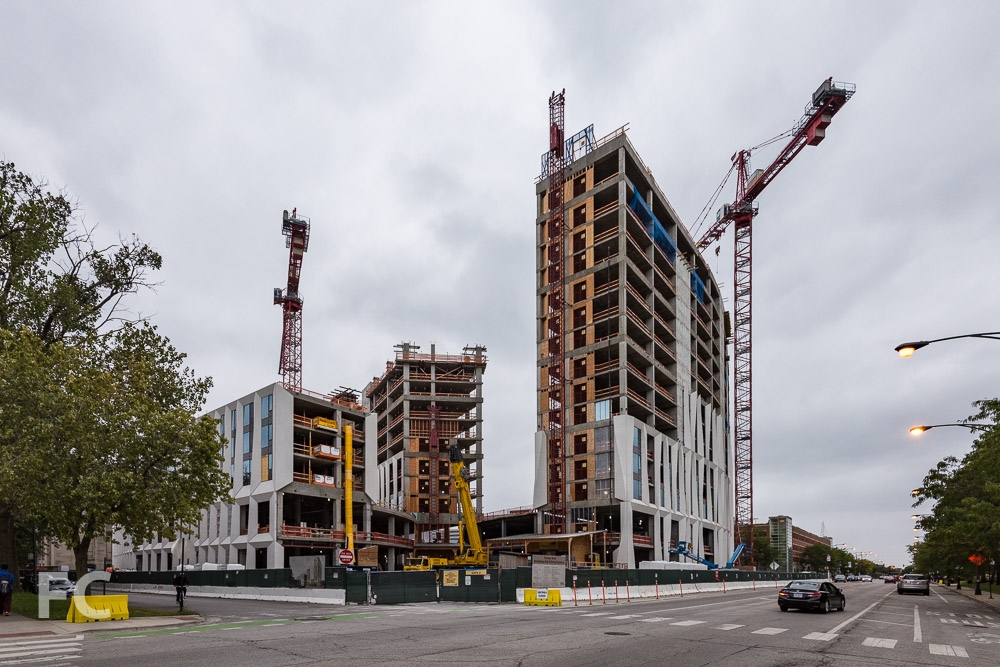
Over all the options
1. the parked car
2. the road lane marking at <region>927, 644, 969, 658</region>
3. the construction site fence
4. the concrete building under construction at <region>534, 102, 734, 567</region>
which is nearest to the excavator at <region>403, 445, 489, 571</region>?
the construction site fence

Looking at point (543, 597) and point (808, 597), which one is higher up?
point (808, 597)

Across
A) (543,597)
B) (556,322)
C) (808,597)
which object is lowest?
(543,597)

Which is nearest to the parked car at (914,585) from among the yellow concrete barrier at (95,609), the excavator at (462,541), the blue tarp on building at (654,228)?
the excavator at (462,541)

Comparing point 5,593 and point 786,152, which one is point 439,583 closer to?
point 5,593

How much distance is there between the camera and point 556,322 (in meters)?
94.1

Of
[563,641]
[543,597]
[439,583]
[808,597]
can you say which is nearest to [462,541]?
[439,583]

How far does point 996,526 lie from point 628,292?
58.3 meters

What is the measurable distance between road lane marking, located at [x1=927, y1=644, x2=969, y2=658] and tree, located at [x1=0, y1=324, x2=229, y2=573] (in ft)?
88.9

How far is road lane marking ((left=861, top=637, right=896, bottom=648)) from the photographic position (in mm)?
19266

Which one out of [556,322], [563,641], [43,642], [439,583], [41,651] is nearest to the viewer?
[41,651]

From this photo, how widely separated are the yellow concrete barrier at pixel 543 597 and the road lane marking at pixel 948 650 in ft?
66.0

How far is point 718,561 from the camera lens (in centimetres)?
11306

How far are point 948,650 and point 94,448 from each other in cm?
2885

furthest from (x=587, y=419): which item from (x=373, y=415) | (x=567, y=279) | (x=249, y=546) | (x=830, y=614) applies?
(x=830, y=614)
